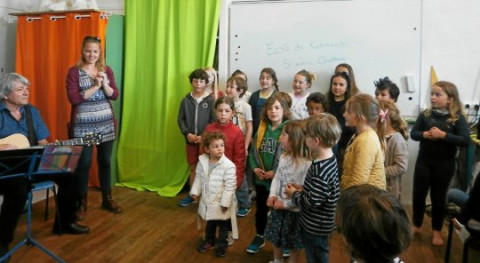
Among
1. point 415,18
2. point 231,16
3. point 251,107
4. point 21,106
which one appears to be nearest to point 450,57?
point 415,18

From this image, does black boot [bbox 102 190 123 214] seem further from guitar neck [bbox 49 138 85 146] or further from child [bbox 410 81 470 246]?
child [bbox 410 81 470 246]

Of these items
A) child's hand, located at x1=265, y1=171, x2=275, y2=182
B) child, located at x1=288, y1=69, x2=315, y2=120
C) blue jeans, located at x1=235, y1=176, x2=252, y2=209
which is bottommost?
blue jeans, located at x1=235, y1=176, x2=252, y2=209

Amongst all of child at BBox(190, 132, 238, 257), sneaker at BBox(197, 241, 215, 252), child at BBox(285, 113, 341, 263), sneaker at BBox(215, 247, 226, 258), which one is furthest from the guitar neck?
child at BBox(285, 113, 341, 263)

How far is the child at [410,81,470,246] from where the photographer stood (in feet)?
8.82

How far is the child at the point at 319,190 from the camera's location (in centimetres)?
185

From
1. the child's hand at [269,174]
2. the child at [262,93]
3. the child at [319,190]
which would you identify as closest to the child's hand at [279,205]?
the child at [319,190]

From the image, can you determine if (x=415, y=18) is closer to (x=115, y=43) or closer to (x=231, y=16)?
(x=231, y=16)

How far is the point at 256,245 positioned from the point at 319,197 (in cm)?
99

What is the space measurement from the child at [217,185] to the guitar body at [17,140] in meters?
1.26

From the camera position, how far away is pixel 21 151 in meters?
2.15

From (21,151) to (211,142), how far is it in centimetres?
111

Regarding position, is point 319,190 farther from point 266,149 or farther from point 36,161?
point 36,161

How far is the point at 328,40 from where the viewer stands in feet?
12.2

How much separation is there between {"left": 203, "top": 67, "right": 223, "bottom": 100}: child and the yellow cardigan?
1869mm
